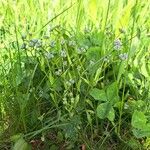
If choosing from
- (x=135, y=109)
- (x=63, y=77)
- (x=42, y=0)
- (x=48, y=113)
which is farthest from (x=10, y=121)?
(x=42, y=0)

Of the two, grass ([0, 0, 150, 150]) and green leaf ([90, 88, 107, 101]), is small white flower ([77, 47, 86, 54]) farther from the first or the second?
green leaf ([90, 88, 107, 101])

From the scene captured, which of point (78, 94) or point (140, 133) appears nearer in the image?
point (140, 133)

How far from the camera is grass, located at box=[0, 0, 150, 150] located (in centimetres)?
136

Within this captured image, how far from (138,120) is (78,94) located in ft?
0.71

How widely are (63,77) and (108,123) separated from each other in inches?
8.3

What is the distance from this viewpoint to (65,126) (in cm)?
135

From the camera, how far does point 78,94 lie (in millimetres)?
1410

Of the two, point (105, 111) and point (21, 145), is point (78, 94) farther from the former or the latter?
point (21, 145)

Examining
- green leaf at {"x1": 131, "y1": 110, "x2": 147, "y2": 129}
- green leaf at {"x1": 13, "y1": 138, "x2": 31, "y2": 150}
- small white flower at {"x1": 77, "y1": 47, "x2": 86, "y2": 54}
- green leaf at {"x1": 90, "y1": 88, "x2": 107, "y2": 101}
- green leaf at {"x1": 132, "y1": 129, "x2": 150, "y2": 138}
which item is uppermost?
small white flower at {"x1": 77, "y1": 47, "x2": 86, "y2": 54}

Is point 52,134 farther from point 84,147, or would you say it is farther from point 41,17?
point 41,17

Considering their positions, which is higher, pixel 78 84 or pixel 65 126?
pixel 78 84

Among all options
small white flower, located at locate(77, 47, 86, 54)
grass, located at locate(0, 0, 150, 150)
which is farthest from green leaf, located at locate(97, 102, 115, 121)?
small white flower, located at locate(77, 47, 86, 54)

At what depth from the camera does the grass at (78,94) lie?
136cm

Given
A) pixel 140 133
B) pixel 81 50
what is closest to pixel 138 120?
pixel 140 133
